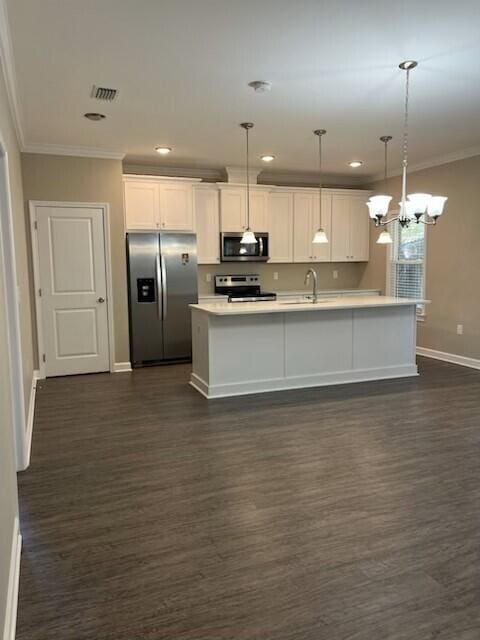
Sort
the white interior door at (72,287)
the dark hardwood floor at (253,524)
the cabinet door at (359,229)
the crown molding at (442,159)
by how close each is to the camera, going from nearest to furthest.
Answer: the dark hardwood floor at (253,524), the white interior door at (72,287), the crown molding at (442,159), the cabinet door at (359,229)

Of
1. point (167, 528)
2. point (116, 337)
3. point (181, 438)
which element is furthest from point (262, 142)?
point (167, 528)

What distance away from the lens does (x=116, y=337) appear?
6004mm

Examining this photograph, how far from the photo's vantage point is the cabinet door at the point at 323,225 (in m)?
7.32

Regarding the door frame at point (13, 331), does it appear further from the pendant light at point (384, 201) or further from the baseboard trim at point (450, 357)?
the baseboard trim at point (450, 357)

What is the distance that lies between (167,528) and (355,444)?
1.65 m

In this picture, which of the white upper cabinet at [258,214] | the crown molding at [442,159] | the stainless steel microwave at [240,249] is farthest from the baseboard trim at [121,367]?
the crown molding at [442,159]

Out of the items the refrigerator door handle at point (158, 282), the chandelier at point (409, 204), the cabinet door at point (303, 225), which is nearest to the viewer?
the chandelier at point (409, 204)

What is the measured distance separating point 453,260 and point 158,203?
3.96m

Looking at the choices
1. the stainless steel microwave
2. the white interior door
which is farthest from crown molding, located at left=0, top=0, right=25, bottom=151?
the stainless steel microwave

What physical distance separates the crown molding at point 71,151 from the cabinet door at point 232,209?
5.17ft

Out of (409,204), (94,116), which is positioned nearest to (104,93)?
(94,116)

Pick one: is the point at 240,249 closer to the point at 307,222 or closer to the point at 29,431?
the point at 307,222

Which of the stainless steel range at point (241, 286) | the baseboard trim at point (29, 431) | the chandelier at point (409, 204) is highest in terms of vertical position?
the chandelier at point (409, 204)

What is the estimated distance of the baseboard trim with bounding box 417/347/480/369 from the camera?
5953mm
